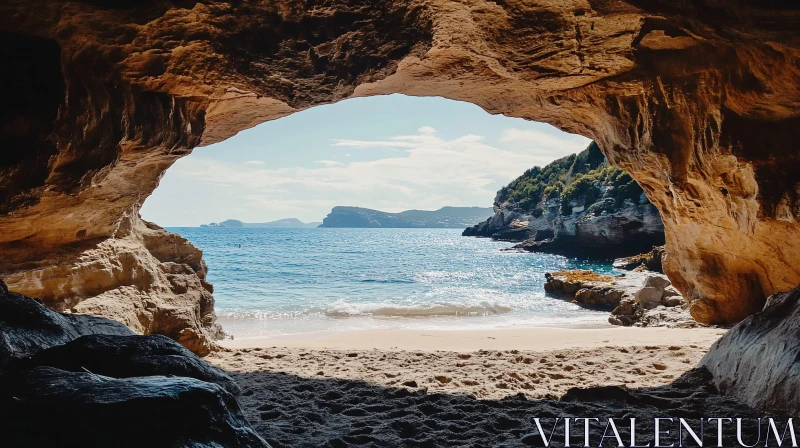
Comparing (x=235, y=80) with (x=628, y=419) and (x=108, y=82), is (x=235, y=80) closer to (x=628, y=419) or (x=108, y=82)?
(x=108, y=82)

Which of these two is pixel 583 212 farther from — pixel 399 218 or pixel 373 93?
pixel 399 218

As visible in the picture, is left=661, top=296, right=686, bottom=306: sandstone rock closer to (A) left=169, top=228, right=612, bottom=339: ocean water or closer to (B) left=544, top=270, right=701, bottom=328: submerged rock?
(B) left=544, top=270, right=701, bottom=328: submerged rock

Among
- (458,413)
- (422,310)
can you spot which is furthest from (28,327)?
(422,310)

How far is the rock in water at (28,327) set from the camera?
3411 mm

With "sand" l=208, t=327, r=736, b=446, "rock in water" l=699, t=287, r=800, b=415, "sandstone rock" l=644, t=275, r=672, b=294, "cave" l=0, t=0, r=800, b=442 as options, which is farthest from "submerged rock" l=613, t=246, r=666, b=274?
"rock in water" l=699, t=287, r=800, b=415

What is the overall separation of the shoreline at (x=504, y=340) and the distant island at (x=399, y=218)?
558ft

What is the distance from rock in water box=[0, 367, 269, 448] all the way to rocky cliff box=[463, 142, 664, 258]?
3261cm

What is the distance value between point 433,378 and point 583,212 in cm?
3815

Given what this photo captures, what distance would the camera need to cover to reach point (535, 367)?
619 cm

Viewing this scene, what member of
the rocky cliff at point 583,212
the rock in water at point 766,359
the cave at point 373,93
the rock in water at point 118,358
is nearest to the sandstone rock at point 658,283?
the cave at point 373,93

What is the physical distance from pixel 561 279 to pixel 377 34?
56.0ft

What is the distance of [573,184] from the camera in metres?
43.8

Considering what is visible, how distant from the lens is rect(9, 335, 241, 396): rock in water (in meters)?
2.85

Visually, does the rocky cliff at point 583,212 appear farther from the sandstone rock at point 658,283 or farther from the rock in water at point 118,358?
the rock in water at point 118,358
